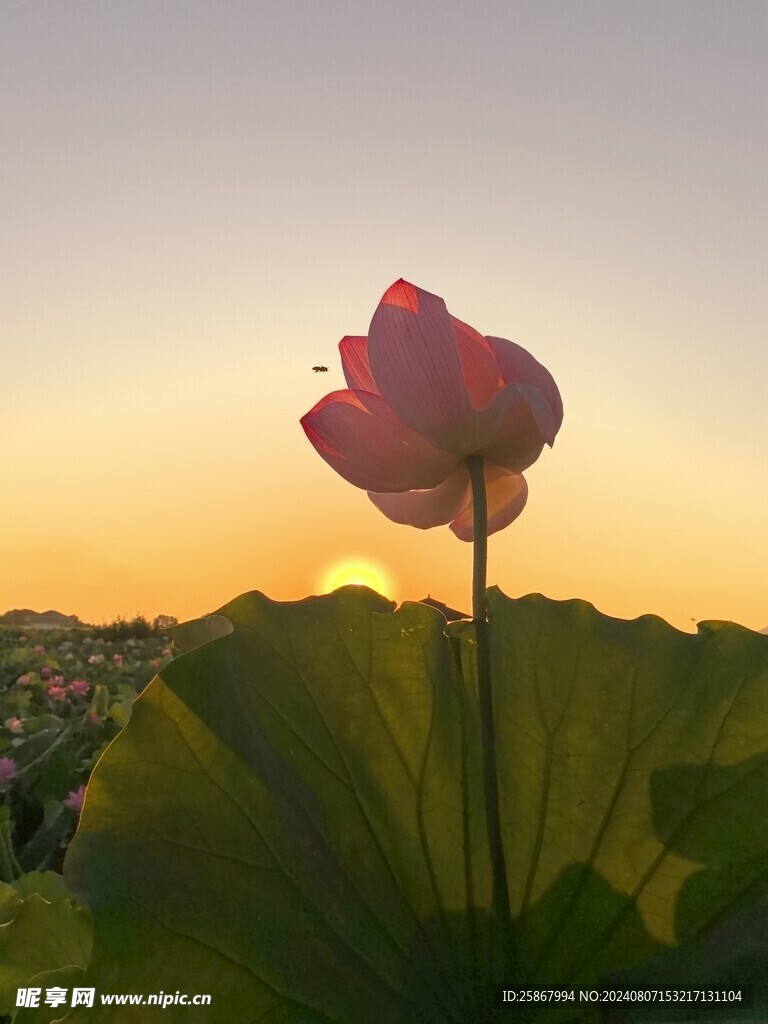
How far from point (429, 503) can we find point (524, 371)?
0.18m

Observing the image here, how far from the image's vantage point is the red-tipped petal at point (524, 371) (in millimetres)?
757

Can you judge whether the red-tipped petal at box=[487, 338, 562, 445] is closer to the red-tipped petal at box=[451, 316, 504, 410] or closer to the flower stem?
the red-tipped petal at box=[451, 316, 504, 410]

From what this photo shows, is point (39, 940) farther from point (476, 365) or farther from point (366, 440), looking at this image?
point (476, 365)

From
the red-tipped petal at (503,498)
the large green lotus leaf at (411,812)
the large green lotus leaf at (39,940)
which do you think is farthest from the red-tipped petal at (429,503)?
the large green lotus leaf at (39,940)

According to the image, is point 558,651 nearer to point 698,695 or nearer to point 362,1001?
point 698,695

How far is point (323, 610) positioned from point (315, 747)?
0.11m

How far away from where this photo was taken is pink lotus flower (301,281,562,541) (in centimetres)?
74

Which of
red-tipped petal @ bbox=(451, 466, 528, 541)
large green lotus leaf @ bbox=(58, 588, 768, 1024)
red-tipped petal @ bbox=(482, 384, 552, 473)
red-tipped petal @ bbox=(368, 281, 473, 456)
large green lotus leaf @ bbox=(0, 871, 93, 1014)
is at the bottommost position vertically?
large green lotus leaf @ bbox=(0, 871, 93, 1014)

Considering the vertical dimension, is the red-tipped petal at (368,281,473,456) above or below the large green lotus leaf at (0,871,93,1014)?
above

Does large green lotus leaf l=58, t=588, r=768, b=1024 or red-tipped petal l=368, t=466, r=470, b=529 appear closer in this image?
large green lotus leaf l=58, t=588, r=768, b=1024

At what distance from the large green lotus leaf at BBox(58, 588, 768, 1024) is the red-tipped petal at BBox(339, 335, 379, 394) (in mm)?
201

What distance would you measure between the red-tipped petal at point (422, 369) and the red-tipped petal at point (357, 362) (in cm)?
6

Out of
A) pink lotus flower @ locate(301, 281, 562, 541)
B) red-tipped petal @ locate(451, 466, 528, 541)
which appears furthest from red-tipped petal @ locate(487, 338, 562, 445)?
red-tipped petal @ locate(451, 466, 528, 541)

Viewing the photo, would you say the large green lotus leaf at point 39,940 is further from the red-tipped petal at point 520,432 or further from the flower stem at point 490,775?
the red-tipped petal at point 520,432
